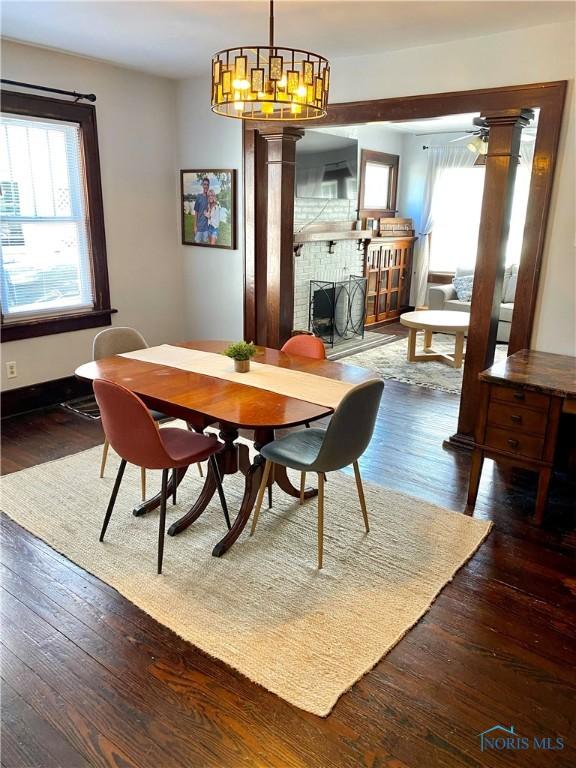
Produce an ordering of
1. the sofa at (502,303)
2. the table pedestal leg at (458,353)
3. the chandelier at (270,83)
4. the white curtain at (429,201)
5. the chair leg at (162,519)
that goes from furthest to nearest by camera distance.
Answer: the white curtain at (429,201), the sofa at (502,303), the table pedestal leg at (458,353), the chair leg at (162,519), the chandelier at (270,83)

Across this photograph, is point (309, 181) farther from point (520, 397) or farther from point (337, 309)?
point (520, 397)

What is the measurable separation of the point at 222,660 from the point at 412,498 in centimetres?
Answer: 146

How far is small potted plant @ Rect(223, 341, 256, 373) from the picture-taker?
108 inches

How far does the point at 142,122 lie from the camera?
455 cm

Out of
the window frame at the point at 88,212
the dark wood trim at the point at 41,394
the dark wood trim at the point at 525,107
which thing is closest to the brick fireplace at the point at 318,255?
the window frame at the point at 88,212

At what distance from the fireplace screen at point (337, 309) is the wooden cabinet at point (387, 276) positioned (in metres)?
0.44

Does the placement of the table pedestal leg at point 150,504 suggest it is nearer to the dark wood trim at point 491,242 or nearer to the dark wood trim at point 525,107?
the dark wood trim at point 491,242

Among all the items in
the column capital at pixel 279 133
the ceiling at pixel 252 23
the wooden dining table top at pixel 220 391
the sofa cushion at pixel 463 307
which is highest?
the ceiling at pixel 252 23

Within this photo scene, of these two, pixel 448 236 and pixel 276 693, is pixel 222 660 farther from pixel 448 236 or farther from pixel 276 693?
pixel 448 236

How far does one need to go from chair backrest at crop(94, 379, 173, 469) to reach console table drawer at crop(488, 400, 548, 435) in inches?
64.1

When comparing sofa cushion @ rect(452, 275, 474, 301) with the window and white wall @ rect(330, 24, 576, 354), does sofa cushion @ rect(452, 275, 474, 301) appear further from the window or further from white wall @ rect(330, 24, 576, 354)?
white wall @ rect(330, 24, 576, 354)

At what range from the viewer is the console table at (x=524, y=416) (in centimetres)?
272

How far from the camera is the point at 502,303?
6668 mm

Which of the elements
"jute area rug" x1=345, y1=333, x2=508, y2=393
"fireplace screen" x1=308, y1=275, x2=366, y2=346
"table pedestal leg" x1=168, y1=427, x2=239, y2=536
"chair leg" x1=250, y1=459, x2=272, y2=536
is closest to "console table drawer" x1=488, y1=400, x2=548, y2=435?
"chair leg" x1=250, y1=459, x2=272, y2=536
